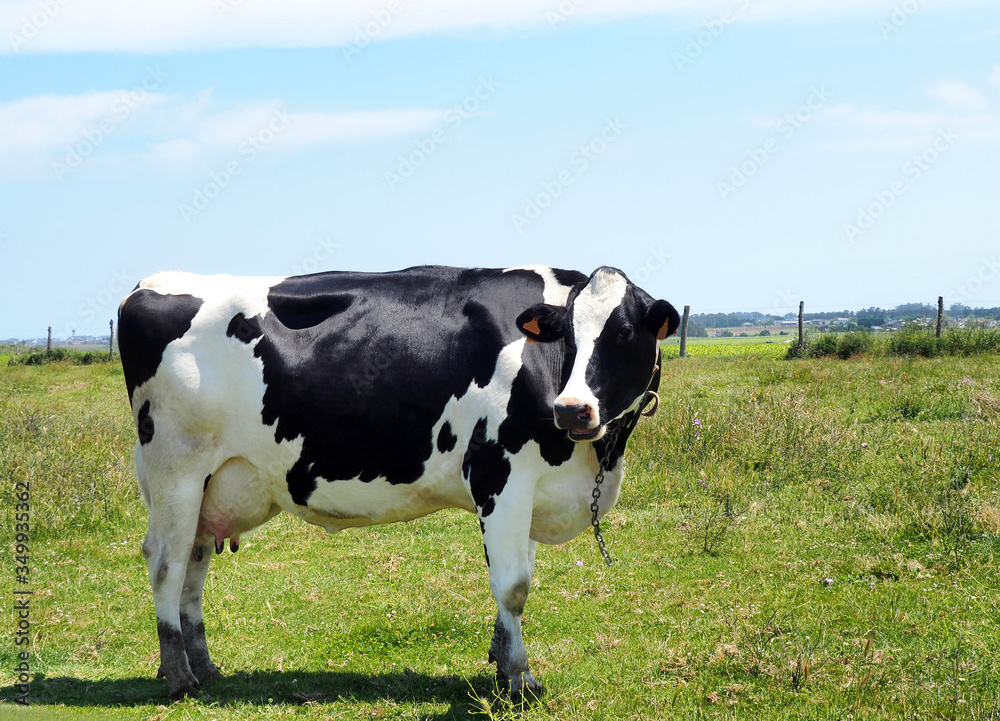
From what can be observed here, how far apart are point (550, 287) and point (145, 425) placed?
2816 millimetres

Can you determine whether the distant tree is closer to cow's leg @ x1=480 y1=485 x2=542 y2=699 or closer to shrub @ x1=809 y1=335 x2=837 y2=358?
shrub @ x1=809 y1=335 x2=837 y2=358

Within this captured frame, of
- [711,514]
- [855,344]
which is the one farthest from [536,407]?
[855,344]

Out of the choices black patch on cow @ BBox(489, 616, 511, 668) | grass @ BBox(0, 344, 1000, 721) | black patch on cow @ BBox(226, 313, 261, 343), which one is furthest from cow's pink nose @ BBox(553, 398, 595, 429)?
black patch on cow @ BBox(226, 313, 261, 343)

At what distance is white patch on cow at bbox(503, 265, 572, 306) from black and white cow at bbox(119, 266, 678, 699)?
16 mm

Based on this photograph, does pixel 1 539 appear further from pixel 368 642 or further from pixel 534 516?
pixel 534 516

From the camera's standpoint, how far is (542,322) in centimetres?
554

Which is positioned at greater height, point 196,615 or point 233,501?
point 233,501

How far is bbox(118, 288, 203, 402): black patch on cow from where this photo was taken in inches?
243

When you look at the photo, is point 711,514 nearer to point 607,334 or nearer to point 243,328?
point 607,334

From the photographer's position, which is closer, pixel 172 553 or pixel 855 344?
pixel 172 553

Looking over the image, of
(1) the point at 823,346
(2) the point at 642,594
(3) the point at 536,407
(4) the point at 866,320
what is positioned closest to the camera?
(3) the point at 536,407

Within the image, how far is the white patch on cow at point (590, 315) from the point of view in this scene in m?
5.16

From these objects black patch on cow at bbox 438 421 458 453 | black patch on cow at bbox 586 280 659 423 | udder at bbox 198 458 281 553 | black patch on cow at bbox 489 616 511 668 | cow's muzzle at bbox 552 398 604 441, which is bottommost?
black patch on cow at bbox 489 616 511 668

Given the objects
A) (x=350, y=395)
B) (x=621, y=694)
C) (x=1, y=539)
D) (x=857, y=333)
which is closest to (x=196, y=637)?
(x=350, y=395)
